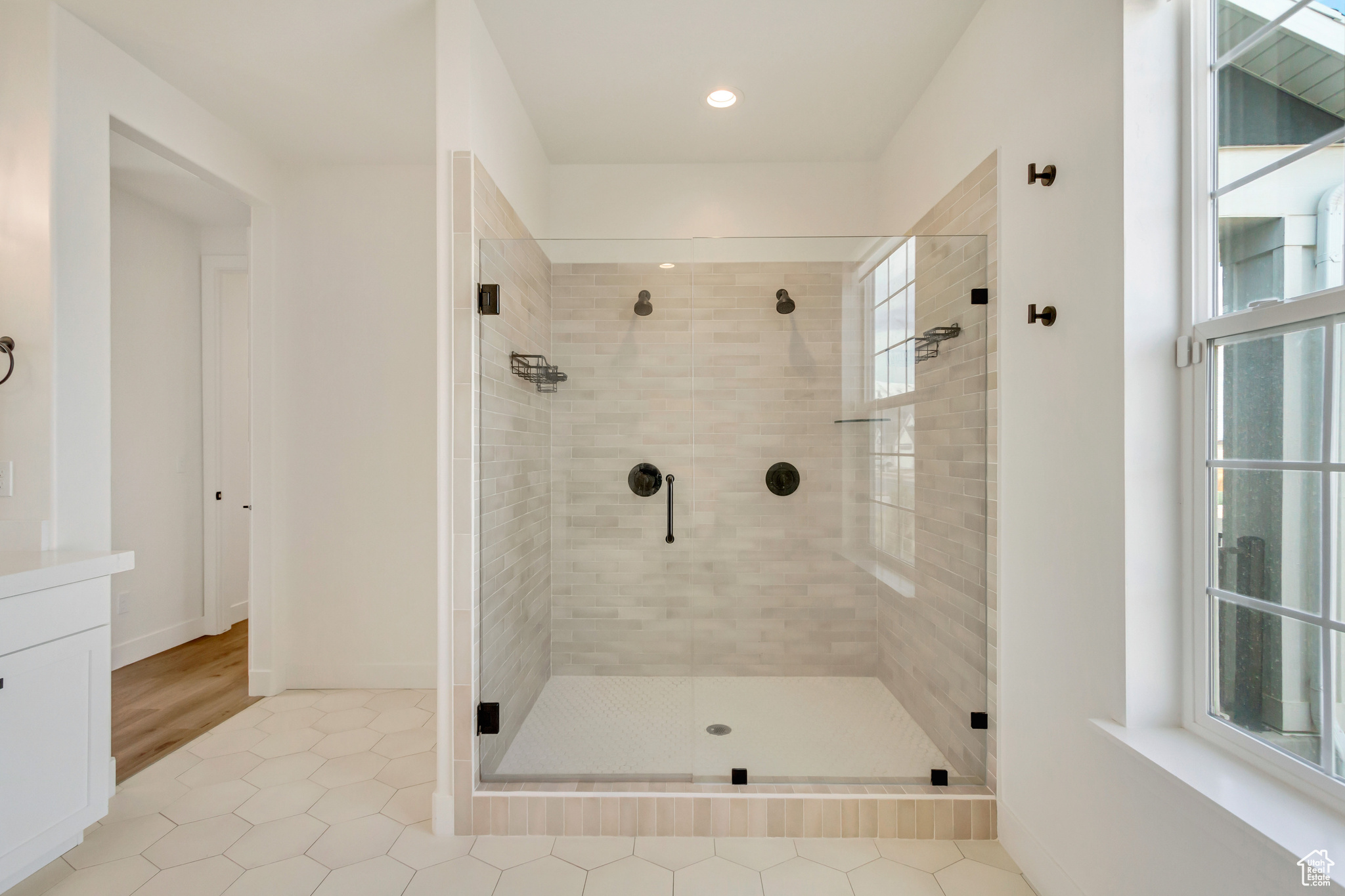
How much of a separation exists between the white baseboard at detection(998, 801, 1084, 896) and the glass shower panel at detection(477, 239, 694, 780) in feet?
3.18

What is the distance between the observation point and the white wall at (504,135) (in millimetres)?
2061

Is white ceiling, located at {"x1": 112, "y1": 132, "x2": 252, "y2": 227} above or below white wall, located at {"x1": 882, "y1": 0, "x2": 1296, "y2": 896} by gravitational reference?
above

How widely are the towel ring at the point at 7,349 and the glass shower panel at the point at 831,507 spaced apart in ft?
7.06

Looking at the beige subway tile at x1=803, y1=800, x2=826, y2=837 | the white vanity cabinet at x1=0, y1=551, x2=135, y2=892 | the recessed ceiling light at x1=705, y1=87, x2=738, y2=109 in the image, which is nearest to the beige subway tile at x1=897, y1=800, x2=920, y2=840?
the beige subway tile at x1=803, y1=800, x2=826, y2=837

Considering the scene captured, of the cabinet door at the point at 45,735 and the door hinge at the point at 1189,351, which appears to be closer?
the door hinge at the point at 1189,351

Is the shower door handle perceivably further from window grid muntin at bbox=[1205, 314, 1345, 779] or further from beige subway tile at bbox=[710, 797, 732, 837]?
window grid muntin at bbox=[1205, 314, 1345, 779]

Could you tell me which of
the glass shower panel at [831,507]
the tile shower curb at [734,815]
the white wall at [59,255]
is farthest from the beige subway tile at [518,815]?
the white wall at [59,255]

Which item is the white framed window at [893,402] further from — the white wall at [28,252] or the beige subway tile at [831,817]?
the white wall at [28,252]

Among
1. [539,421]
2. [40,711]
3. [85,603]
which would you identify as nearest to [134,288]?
[85,603]

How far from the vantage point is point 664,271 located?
81.0 inches

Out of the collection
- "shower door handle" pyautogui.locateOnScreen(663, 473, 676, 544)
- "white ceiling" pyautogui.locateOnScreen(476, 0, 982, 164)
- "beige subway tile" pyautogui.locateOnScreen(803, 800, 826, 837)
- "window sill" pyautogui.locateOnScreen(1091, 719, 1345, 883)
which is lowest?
"beige subway tile" pyautogui.locateOnScreen(803, 800, 826, 837)

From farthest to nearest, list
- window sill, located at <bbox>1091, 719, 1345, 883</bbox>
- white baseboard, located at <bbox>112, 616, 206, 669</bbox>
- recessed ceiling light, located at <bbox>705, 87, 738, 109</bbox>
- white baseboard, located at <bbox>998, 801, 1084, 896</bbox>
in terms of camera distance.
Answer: white baseboard, located at <bbox>112, 616, 206, 669</bbox> < recessed ceiling light, located at <bbox>705, 87, 738, 109</bbox> < white baseboard, located at <bbox>998, 801, 1084, 896</bbox> < window sill, located at <bbox>1091, 719, 1345, 883</bbox>

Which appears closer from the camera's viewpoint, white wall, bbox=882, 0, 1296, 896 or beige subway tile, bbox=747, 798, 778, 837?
white wall, bbox=882, 0, 1296, 896

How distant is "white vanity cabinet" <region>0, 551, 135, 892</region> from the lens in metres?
1.63
